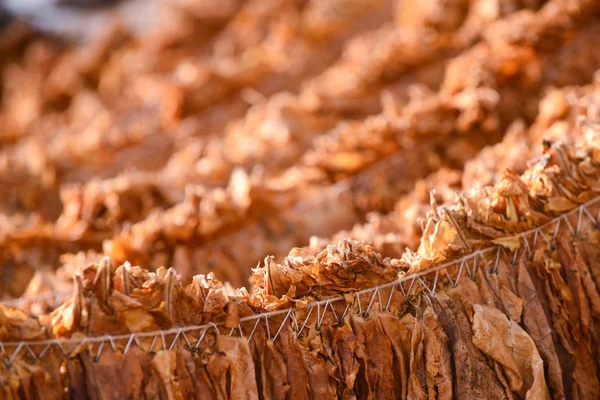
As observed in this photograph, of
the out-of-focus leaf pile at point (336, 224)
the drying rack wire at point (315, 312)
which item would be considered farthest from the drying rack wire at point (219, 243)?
the drying rack wire at point (315, 312)

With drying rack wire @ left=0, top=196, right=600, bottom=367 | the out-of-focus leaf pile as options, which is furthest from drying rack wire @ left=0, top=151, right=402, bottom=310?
drying rack wire @ left=0, top=196, right=600, bottom=367

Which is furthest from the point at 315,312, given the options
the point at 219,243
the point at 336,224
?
the point at 336,224

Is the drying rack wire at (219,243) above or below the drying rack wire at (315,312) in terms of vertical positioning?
above

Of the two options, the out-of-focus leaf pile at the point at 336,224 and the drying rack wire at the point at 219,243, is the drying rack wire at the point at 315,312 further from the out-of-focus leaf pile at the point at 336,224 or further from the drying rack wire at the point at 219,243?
the drying rack wire at the point at 219,243

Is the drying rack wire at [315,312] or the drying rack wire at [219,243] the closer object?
the drying rack wire at [315,312]

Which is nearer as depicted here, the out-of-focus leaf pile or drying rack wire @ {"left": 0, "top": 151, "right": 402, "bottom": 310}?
the out-of-focus leaf pile

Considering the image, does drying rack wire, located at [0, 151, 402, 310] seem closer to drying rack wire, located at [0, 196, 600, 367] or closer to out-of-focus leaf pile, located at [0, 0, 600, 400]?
out-of-focus leaf pile, located at [0, 0, 600, 400]

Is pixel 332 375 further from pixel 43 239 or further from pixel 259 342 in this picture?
pixel 43 239
